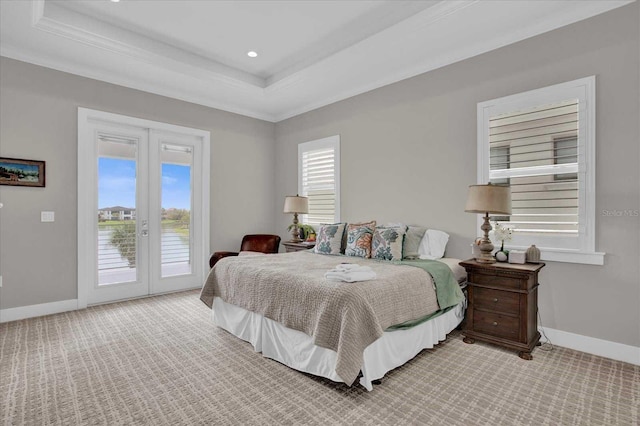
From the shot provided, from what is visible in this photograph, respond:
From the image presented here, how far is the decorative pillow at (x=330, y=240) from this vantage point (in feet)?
13.3

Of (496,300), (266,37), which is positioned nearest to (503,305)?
(496,300)

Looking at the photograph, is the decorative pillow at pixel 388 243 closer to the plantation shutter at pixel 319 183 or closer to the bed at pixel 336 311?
the bed at pixel 336 311

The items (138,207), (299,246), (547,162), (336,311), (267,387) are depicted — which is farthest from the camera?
(299,246)

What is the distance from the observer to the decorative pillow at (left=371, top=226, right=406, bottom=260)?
3477 millimetres

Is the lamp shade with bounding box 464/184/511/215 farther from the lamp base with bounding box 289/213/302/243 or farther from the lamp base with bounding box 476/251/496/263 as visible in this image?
the lamp base with bounding box 289/213/302/243

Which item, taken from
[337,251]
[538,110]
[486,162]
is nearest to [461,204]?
[486,162]

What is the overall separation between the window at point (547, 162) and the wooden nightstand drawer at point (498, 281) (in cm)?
54

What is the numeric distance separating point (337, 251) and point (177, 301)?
2.37m

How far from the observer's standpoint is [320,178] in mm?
5406

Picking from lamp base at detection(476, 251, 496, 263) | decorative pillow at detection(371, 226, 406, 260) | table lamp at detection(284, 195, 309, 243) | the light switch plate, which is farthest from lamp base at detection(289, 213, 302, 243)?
the light switch plate

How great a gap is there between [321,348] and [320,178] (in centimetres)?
339

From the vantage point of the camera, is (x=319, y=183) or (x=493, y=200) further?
(x=319, y=183)

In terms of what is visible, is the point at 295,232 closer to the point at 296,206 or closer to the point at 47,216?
the point at 296,206

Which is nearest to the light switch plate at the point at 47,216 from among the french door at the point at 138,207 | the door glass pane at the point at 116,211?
the french door at the point at 138,207
